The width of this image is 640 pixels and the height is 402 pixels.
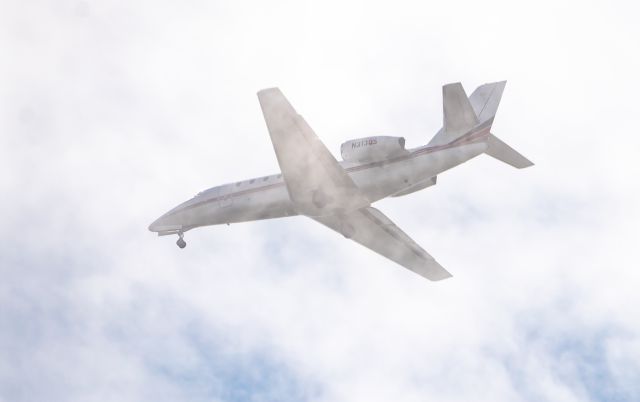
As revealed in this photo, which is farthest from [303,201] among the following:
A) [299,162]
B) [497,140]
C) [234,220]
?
[497,140]

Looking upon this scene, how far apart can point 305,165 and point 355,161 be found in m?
2.80

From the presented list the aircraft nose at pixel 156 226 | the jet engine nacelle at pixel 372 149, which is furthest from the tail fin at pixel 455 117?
the aircraft nose at pixel 156 226

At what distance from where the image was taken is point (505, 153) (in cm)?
5116

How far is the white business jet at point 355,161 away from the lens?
49062 millimetres

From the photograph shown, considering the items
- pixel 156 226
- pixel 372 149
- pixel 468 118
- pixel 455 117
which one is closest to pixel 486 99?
pixel 468 118

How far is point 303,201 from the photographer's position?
170 ft

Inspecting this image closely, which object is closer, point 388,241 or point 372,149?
point 372,149

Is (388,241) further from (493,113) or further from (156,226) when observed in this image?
(156,226)

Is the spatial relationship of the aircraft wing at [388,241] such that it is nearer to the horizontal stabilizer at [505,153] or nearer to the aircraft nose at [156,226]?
the horizontal stabilizer at [505,153]

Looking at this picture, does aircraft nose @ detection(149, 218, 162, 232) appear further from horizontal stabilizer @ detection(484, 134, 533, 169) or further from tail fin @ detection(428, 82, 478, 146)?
horizontal stabilizer @ detection(484, 134, 533, 169)

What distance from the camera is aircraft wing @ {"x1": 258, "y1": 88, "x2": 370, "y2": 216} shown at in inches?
1879

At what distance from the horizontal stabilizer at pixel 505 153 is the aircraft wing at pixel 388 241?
7781mm

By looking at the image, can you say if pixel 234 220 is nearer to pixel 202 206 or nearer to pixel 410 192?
pixel 202 206

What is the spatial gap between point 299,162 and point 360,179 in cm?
323
